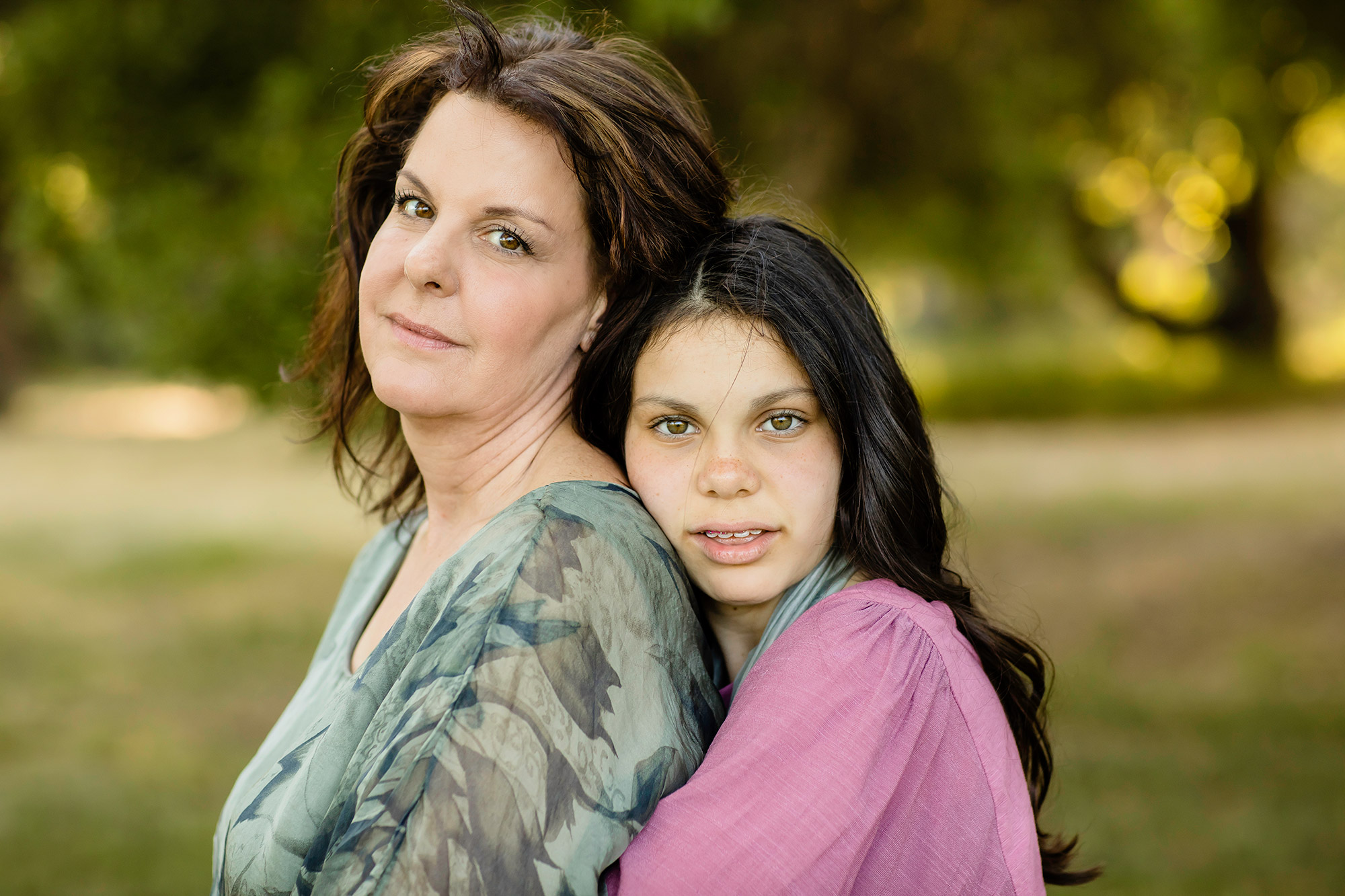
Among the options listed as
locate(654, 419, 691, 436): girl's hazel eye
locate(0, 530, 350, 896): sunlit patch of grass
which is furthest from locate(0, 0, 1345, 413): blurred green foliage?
locate(0, 530, 350, 896): sunlit patch of grass

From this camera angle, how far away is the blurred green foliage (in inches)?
171

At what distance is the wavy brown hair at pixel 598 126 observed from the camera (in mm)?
1723

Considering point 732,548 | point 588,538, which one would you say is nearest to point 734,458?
point 732,548

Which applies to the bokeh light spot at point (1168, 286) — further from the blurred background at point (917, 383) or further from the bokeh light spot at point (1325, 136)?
the bokeh light spot at point (1325, 136)

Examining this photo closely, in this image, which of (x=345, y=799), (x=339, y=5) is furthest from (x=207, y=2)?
(x=345, y=799)

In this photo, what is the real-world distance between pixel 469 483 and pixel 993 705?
90 centimetres

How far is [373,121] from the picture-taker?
82.7 inches

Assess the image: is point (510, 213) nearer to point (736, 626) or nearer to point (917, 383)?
point (736, 626)

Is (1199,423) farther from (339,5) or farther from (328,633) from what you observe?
(328,633)

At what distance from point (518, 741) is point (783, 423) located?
67 cm

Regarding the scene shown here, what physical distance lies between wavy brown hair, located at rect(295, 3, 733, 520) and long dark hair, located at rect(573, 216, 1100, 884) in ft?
0.24

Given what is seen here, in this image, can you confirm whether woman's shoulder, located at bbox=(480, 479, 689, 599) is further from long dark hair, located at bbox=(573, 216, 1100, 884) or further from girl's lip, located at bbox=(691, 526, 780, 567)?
long dark hair, located at bbox=(573, 216, 1100, 884)

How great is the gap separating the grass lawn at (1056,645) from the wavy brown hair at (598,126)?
95 centimetres

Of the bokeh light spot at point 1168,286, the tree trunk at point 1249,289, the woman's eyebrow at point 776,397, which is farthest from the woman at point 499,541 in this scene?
the bokeh light spot at point 1168,286
